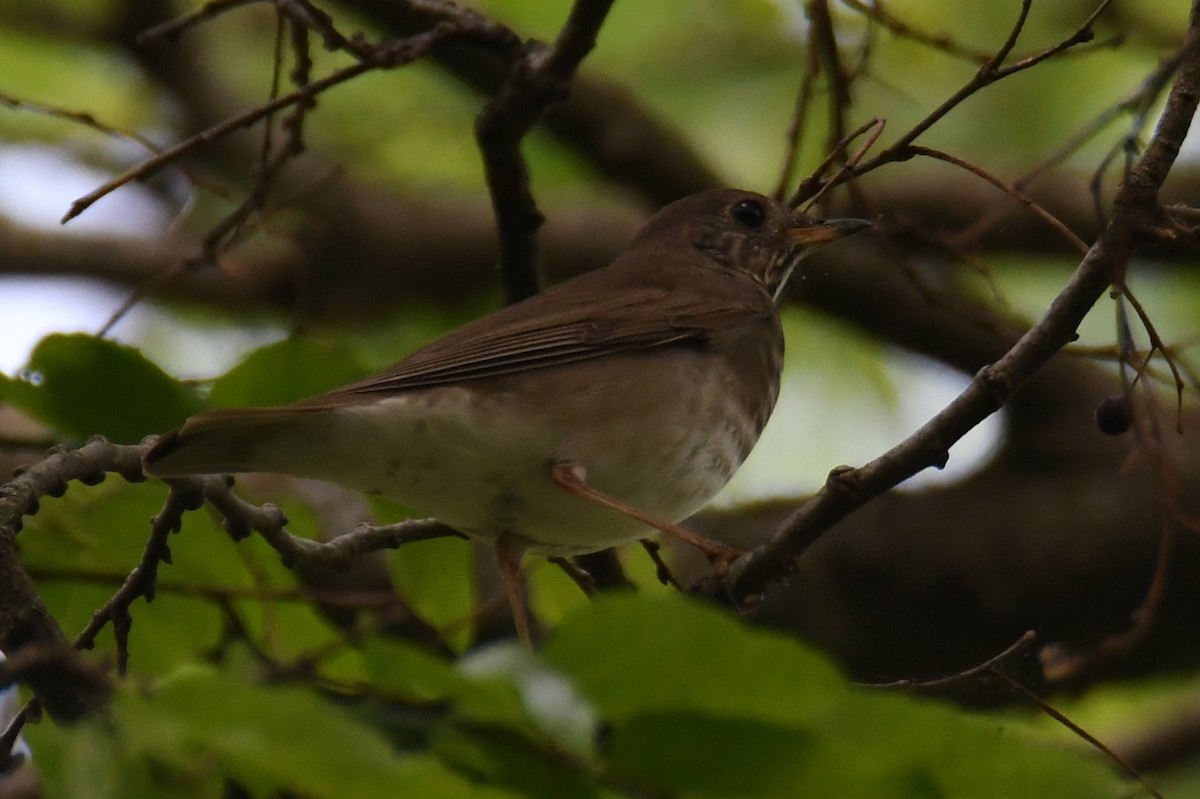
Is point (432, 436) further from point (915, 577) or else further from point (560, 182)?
point (560, 182)

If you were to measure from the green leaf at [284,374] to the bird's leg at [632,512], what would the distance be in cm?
69

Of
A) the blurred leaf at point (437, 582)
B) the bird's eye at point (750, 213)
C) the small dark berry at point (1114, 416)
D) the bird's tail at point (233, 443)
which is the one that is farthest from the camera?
the bird's eye at point (750, 213)

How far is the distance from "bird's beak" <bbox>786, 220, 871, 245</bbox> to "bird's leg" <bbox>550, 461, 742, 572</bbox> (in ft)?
4.66

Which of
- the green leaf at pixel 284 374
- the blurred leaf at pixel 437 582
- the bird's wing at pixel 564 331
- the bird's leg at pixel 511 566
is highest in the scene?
the green leaf at pixel 284 374

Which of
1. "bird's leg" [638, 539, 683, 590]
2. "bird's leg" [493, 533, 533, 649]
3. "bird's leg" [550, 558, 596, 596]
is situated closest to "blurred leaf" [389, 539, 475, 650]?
"bird's leg" [493, 533, 533, 649]

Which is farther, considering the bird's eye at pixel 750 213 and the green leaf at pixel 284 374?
the bird's eye at pixel 750 213

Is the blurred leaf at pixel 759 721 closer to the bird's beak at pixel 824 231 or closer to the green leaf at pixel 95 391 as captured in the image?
the green leaf at pixel 95 391

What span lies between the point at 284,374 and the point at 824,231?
223cm

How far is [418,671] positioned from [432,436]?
92.5 inches

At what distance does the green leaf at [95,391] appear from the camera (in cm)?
319

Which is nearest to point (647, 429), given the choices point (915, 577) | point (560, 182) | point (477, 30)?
point (477, 30)

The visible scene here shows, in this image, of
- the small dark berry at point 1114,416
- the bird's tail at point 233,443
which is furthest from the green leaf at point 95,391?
the small dark berry at point 1114,416

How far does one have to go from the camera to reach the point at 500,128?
4715 mm

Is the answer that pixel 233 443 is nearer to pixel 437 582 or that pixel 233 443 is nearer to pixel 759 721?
pixel 437 582
